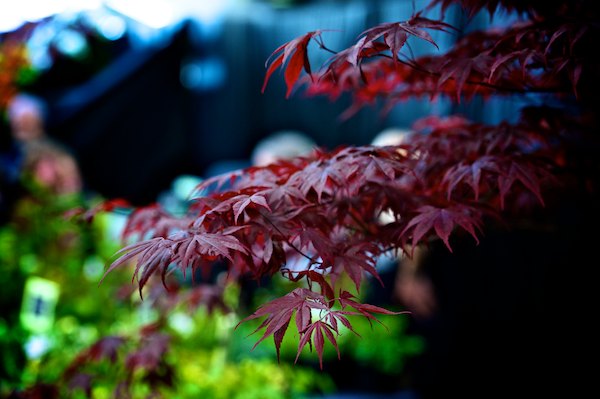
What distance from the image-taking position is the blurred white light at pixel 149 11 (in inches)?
186

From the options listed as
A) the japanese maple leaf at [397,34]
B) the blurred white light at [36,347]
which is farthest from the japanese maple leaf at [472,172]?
the blurred white light at [36,347]

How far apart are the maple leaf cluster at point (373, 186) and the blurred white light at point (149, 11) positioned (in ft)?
12.7

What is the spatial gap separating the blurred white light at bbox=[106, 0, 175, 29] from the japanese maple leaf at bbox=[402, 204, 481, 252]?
411 cm

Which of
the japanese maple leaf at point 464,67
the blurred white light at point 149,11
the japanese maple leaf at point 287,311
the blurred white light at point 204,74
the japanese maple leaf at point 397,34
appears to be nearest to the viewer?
the japanese maple leaf at point 287,311

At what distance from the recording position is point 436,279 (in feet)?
10.6

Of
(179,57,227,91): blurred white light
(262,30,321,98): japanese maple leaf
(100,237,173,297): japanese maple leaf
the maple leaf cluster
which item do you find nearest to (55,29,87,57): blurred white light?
(179,57,227,91): blurred white light

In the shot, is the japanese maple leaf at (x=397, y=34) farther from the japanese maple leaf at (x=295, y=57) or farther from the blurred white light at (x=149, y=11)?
the blurred white light at (x=149, y=11)

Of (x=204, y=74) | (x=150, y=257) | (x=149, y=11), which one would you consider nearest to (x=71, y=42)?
(x=149, y=11)

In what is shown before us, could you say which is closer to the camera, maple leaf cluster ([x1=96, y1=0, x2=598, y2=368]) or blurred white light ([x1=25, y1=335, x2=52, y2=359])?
maple leaf cluster ([x1=96, y1=0, x2=598, y2=368])

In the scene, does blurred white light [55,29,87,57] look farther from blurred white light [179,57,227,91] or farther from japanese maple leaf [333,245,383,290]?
japanese maple leaf [333,245,383,290]

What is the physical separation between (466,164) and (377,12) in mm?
3212

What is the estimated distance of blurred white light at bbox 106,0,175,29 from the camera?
4715 millimetres

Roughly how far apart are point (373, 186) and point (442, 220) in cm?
23

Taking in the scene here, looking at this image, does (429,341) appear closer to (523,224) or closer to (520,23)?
(523,224)
